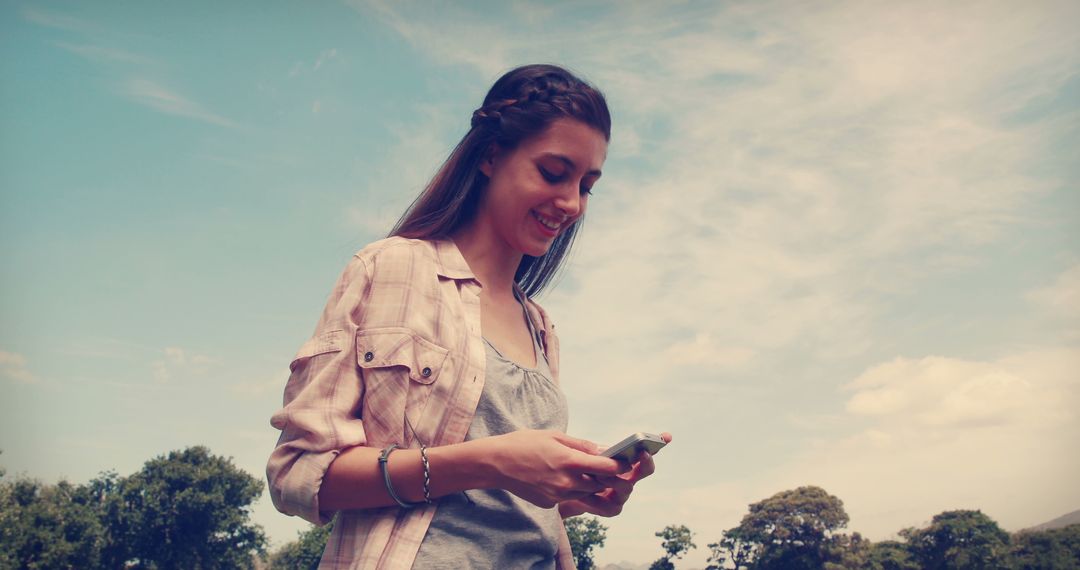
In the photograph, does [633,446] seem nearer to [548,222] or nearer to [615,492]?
[615,492]

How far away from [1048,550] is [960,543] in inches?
248

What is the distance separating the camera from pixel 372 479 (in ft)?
8.24

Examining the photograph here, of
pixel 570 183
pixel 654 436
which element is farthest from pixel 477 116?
pixel 654 436

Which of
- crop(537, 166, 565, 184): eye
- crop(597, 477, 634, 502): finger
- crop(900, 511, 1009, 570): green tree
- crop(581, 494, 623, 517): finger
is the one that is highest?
crop(900, 511, 1009, 570): green tree

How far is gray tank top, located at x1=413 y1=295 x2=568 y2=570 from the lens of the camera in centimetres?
261

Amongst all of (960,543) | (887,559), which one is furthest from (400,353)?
(960,543)

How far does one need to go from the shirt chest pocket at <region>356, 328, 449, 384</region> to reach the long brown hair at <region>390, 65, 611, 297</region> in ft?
2.10

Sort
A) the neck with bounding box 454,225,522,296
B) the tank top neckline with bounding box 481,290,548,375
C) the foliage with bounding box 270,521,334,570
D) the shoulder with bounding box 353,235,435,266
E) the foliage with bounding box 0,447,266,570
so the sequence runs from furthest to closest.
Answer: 1. the foliage with bounding box 270,521,334,570
2. the foliage with bounding box 0,447,266,570
3. the neck with bounding box 454,225,522,296
4. the tank top neckline with bounding box 481,290,548,375
5. the shoulder with bounding box 353,235,435,266

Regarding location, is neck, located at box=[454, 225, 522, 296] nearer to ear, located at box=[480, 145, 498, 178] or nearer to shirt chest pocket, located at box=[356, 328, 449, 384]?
ear, located at box=[480, 145, 498, 178]

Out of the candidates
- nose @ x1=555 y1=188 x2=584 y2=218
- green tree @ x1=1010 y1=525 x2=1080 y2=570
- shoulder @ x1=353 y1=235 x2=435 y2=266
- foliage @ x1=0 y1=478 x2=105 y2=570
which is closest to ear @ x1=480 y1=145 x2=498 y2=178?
nose @ x1=555 y1=188 x2=584 y2=218

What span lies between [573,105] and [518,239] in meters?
0.60

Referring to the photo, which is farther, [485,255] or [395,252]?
[485,255]

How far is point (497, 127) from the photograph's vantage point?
11.1ft

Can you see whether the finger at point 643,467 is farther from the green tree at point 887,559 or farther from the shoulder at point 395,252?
the green tree at point 887,559
